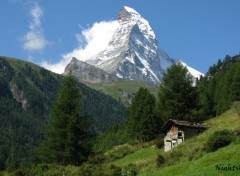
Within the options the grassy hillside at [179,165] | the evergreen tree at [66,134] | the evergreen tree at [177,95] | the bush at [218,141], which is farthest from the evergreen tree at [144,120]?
the bush at [218,141]

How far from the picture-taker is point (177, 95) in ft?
240

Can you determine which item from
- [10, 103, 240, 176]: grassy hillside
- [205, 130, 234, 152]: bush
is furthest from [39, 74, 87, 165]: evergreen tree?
[205, 130, 234, 152]: bush

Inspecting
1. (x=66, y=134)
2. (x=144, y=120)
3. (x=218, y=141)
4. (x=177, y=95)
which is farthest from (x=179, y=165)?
(x=144, y=120)

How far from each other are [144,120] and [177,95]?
14914 millimetres

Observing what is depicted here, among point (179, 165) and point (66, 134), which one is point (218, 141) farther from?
point (66, 134)

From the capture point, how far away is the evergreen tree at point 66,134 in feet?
190

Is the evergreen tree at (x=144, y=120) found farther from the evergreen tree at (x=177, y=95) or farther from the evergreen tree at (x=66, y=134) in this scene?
the evergreen tree at (x=66, y=134)

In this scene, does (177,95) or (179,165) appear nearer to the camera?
(179,165)

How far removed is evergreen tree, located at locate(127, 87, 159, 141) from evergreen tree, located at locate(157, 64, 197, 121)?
33.7 ft

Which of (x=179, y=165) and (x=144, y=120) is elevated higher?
(x=144, y=120)

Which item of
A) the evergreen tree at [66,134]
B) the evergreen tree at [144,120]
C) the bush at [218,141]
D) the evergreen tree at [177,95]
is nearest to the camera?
the bush at [218,141]

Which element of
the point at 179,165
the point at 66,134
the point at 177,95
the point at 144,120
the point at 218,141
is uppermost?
the point at 177,95

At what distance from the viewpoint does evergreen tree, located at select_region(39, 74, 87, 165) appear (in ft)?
190

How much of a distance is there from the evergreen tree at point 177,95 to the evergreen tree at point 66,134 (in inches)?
728
